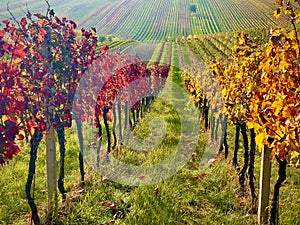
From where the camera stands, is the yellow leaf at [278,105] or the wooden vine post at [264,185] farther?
the wooden vine post at [264,185]

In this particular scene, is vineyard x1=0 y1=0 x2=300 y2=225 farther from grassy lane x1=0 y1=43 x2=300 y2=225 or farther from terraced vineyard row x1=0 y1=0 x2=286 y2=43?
terraced vineyard row x1=0 y1=0 x2=286 y2=43

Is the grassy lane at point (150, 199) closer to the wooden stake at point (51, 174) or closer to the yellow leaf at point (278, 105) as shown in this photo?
the wooden stake at point (51, 174)

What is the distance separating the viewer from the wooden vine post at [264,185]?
123 inches

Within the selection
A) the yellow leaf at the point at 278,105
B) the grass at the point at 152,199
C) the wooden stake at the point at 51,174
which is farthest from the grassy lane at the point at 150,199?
the yellow leaf at the point at 278,105

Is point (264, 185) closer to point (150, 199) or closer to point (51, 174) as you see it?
point (150, 199)

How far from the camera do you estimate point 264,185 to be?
316cm

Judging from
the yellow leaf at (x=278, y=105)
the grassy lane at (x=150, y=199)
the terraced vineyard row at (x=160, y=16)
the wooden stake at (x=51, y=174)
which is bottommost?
the grassy lane at (x=150, y=199)

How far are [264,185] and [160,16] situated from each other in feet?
130

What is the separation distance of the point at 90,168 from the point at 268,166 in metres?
2.68

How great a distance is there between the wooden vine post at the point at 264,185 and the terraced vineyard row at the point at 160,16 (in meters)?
31.1

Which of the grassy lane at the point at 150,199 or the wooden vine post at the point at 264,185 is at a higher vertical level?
the wooden vine post at the point at 264,185

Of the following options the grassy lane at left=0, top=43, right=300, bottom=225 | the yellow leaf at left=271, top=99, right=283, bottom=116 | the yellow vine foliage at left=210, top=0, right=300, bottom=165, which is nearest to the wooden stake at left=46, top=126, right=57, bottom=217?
the grassy lane at left=0, top=43, right=300, bottom=225

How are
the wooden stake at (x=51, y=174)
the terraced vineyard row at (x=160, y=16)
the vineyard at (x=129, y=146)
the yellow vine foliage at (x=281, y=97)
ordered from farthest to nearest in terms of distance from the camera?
the terraced vineyard row at (x=160, y=16) < the wooden stake at (x=51, y=174) < the vineyard at (x=129, y=146) < the yellow vine foliage at (x=281, y=97)

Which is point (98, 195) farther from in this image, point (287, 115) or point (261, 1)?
point (261, 1)
